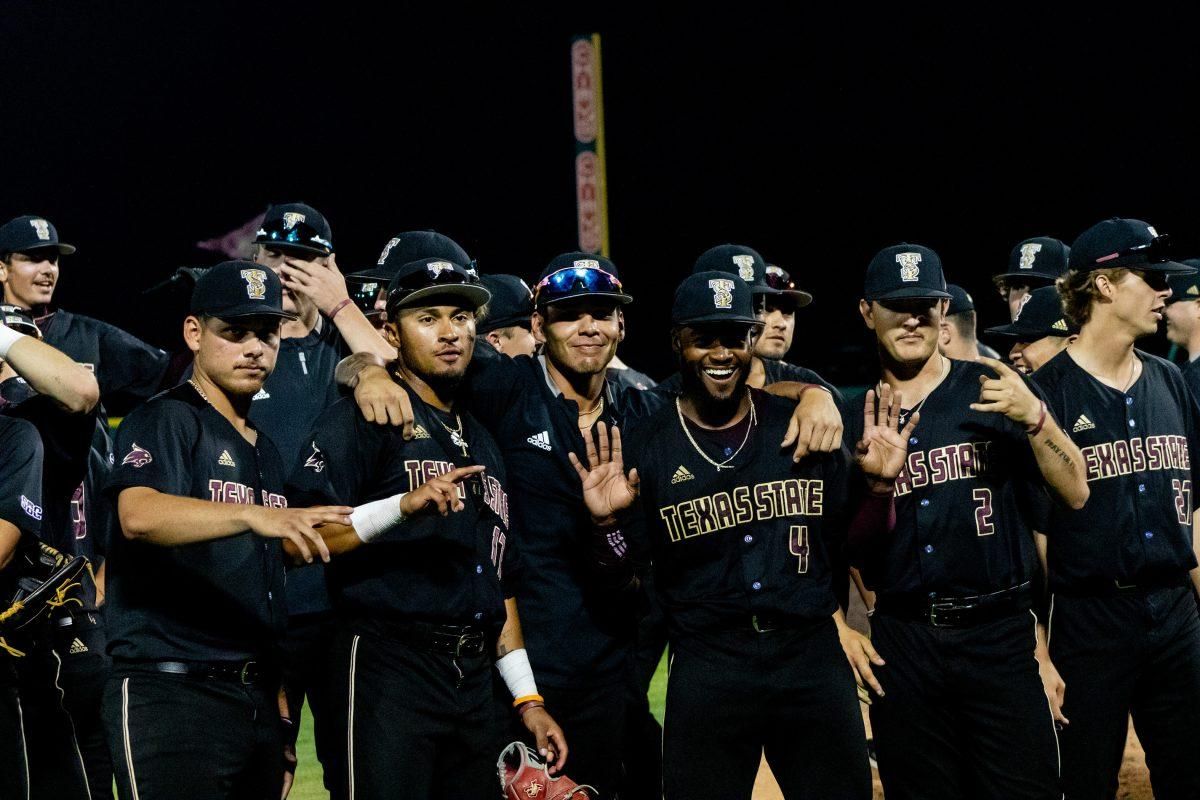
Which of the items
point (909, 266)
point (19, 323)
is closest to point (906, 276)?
point (909, 266)

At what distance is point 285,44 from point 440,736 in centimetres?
2447

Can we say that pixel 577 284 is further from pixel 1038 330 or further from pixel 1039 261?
pixel 1039 261

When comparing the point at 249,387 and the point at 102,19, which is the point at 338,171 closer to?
the point at 102,19

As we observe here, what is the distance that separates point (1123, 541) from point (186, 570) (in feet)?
10.7

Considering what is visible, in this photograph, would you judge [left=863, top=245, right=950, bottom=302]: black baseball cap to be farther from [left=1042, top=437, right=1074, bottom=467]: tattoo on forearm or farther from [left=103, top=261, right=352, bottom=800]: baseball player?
[left=103, top=261, right=352, bottom=800]: baseball player

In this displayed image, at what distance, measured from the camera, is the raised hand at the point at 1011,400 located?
13.8ft

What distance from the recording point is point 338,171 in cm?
2672

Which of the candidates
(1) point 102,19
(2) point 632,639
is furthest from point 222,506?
(1) point 102,19

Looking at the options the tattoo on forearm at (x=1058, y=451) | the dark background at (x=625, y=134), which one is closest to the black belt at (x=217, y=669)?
the tattoo on forearm at (x=1058, y=451)

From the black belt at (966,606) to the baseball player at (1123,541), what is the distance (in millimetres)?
498

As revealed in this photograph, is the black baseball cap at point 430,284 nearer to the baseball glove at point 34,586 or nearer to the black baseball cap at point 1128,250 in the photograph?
the baseball glove at point 34,586

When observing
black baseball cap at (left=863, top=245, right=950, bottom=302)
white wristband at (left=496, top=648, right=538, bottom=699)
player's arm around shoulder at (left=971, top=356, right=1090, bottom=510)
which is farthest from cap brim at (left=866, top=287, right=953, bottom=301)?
white wristband at (left=496, top=648, right=538, bottom=699)

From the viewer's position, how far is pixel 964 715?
4391 millimetres

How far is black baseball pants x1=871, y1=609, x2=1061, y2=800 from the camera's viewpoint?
4309 millimetres
